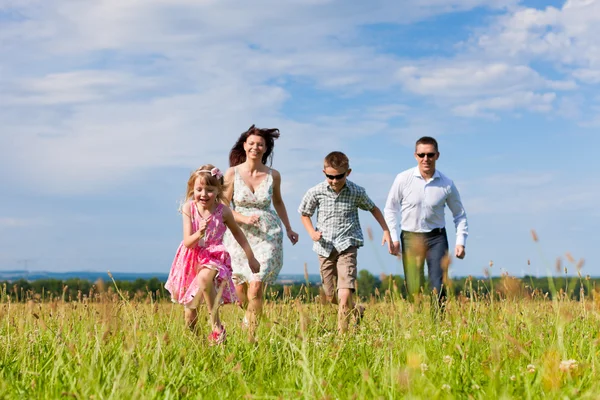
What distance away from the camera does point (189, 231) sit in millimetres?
6363

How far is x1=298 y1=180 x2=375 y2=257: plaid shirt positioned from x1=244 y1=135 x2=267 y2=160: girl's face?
81 cm

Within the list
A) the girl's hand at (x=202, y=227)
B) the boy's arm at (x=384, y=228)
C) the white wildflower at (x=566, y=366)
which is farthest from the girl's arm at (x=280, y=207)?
the white wildflower at (x=566, y=366)

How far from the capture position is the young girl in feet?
20.5

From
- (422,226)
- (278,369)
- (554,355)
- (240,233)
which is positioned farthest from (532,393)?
(422,226)

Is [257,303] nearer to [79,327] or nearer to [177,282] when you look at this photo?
[177,282]

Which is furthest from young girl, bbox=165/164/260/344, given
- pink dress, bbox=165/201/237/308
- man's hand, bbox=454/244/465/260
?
man's hand, bbox=454/244/465/260

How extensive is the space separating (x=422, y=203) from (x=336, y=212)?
1.20 meters

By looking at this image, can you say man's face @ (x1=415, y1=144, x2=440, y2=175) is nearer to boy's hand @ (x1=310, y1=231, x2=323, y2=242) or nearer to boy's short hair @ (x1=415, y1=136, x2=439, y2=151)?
boy's short hair @ (x1=415, y1=136, x2=439, y2=151)

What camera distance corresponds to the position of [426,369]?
394 centimetres

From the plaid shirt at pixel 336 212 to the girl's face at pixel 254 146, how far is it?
2.66ft

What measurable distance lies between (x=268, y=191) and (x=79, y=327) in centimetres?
253

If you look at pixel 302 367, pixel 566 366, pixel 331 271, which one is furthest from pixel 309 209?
pixel 566 366

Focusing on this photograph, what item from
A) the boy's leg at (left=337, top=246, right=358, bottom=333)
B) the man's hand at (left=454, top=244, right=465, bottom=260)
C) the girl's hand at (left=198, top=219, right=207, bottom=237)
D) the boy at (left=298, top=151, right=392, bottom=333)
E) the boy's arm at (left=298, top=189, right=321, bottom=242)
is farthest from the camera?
the man's hand at (left=454, top=244, right=465, bottom=260)

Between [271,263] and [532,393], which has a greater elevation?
[271,263]
